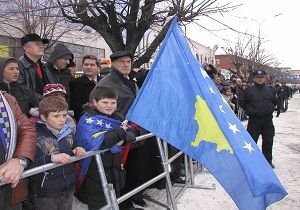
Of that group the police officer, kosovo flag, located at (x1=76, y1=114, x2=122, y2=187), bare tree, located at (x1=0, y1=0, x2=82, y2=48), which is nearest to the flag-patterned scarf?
kosovo flag, located at (x1=76, y1=114, x2=122, y2=187)

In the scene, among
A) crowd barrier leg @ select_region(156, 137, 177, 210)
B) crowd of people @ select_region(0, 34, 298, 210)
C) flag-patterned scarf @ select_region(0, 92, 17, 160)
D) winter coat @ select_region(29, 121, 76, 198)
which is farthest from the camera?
crowd barrier leg @ select_region(156, 137, 177, 210)

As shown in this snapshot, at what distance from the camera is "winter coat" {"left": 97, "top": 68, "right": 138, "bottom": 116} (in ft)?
14.1

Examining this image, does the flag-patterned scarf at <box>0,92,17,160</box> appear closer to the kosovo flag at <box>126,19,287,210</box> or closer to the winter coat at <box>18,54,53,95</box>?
the kosovo flag at <box>126,19,287,210</box>

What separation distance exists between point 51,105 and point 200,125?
1.18 m

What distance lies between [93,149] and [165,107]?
691mm

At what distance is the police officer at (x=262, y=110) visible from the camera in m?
7.12

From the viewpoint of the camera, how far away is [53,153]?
9.23 feet

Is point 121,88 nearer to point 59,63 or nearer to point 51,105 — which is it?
point 59,63

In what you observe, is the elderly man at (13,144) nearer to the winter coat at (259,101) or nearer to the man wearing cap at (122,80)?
the man wearing cap at (122,80)

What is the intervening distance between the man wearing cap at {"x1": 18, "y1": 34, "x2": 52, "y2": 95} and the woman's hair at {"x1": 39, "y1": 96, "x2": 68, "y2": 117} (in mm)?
1149

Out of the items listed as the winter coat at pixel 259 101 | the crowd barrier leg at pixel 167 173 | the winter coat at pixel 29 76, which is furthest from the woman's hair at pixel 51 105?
the winter coat at pixel 259 101

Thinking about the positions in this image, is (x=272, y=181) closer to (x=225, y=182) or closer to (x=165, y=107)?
(x=225, y=182)

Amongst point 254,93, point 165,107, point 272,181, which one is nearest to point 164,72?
point 165,107

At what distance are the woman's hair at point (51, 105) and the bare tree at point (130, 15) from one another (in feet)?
7.58
